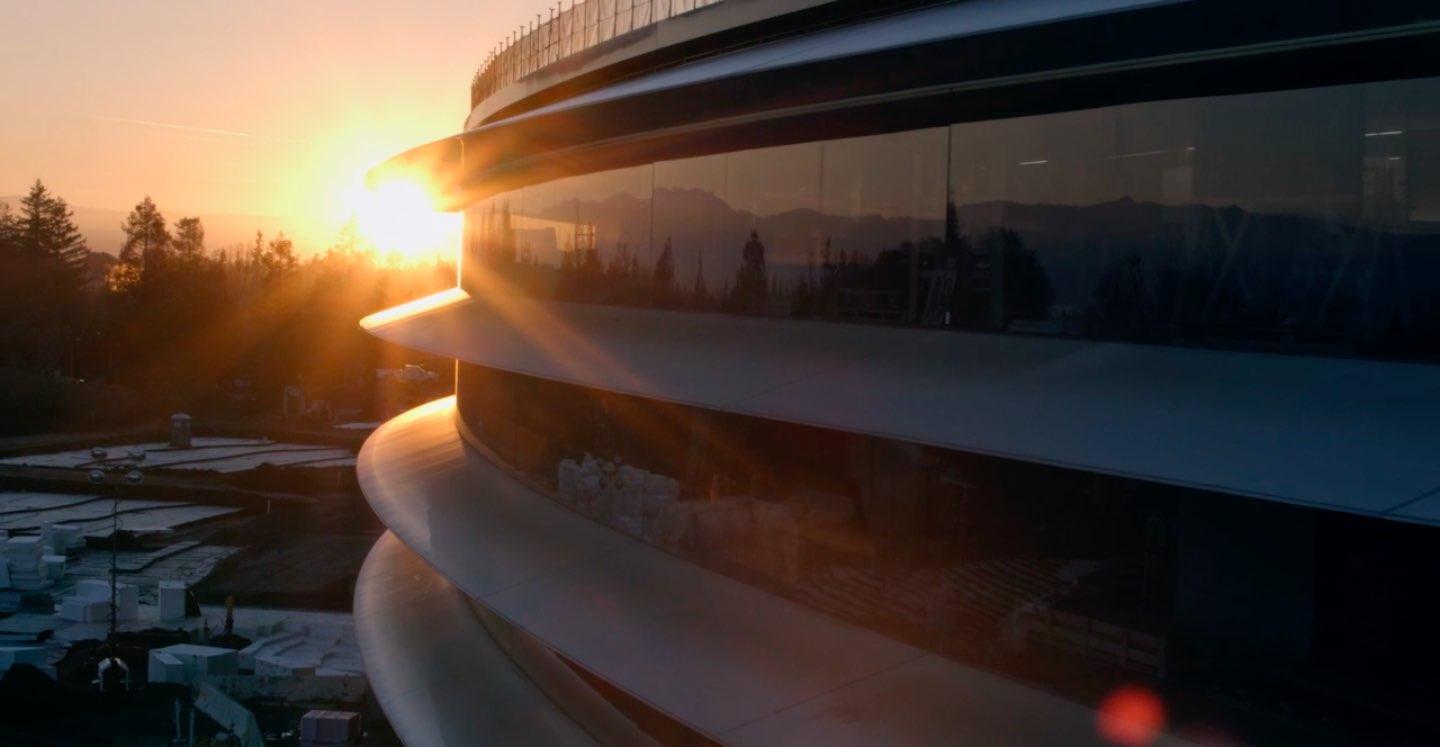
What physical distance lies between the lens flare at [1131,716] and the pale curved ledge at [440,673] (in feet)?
20.8

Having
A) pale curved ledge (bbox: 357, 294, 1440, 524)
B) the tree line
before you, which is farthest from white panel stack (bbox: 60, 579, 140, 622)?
the tree line

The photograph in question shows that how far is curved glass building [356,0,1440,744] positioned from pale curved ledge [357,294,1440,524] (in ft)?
0.09

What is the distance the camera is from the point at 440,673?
15.6 meters

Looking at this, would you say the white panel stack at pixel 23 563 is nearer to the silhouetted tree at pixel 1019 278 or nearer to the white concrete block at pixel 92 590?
the white concrete block at pixel 92 590

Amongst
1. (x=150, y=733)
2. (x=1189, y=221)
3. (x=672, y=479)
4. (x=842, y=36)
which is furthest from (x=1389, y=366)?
(x=150, y=733)

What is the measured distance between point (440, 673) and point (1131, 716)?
35.1 feet

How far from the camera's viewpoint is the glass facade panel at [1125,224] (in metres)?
6.24

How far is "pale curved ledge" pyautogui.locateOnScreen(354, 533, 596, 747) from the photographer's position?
13102mm

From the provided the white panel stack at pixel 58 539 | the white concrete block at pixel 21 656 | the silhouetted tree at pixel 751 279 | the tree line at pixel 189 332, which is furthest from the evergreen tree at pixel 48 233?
the silhouetted tree at pixel 751 279

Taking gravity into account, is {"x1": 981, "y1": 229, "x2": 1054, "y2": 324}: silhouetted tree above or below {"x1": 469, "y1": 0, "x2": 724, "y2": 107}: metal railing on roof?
below

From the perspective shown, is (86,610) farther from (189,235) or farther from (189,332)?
(189,235)

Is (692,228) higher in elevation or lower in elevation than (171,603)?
higher

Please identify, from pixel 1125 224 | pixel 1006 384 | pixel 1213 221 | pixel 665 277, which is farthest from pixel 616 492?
pixel 1213 221

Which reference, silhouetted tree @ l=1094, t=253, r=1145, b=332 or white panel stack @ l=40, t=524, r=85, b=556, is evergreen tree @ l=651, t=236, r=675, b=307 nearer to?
silhouetted tree @ l=1094, t=253, r=1145, b=332
